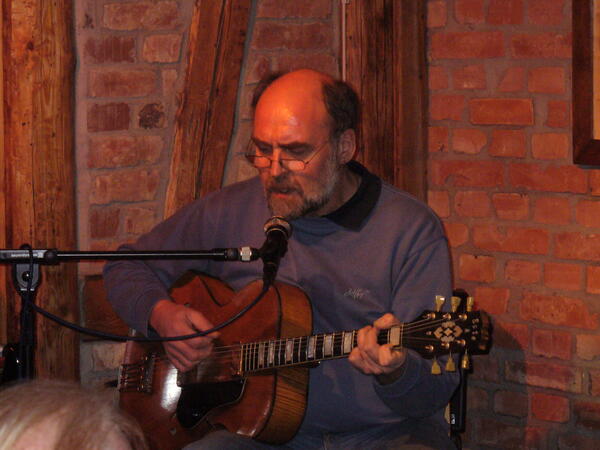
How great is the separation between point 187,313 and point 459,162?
1.24 m

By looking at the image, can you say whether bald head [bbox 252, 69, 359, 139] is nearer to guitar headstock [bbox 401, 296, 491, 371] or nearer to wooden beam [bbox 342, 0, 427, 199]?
wooden beam [bbox 342, 0, 427, 199]

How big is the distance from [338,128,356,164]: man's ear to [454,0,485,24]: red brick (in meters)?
0.76

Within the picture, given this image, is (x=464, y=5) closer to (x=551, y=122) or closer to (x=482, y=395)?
(x=551, y=122)

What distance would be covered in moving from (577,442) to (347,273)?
1.15 meters

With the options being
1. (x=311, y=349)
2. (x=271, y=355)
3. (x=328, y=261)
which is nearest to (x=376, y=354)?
(x=311, y=349)

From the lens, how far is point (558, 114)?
9.92ft

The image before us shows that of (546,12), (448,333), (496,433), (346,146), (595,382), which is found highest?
(546,12)

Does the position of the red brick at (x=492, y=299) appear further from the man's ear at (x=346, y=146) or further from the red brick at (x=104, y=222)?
the red brick at (x=104, y=222)

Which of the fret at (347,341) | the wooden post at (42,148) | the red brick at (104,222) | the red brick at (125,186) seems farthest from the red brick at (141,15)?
the fret at (347,341)

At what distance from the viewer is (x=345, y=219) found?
255cm

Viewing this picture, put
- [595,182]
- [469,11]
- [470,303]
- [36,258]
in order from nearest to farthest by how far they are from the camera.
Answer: [36,258]
[470,303]
[595,182]
[469,11]

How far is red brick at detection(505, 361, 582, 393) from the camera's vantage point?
3068mm

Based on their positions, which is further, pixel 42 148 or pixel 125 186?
pixel 125 186

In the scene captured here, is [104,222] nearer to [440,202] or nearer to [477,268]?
[440,202]
